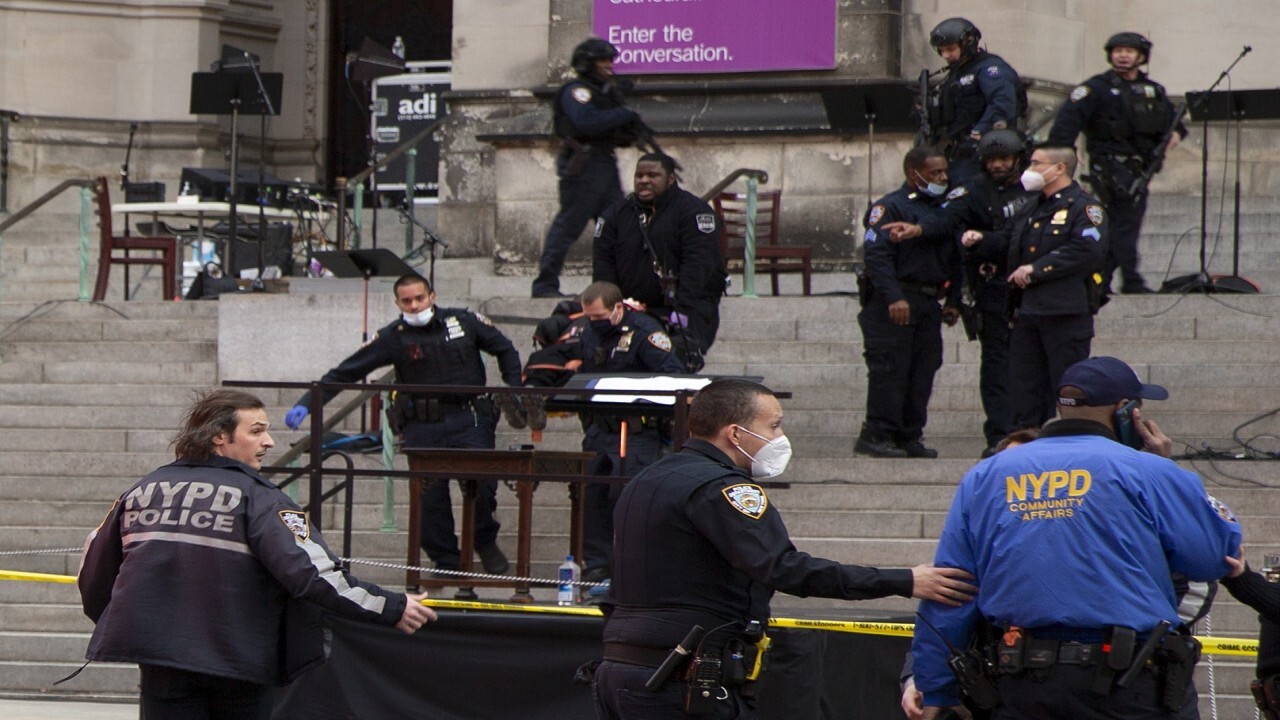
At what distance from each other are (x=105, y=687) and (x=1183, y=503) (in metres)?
6.54

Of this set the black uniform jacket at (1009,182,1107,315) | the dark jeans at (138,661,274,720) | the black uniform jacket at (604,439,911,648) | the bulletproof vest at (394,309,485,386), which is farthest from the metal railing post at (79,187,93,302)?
the black uniform jacket at (604,439,911,648)

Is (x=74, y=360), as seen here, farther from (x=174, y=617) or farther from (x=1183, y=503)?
(x=1183, y=503)

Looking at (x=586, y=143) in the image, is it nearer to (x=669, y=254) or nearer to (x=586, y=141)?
(x=586, y=141)

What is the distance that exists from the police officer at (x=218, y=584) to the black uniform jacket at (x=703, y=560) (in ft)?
2.75

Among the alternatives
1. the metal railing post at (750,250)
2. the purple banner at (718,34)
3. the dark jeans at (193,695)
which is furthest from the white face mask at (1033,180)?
the purple banner at (718,34)

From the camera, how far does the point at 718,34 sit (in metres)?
16.5

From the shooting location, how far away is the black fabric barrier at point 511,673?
859cm

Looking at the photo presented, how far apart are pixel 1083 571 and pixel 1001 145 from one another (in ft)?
19.5

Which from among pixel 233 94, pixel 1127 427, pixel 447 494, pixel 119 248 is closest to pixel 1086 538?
pixel 1127 427

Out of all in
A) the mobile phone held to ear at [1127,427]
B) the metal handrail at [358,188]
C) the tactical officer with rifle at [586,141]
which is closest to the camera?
the mobile phone held to ear at [1127,427]

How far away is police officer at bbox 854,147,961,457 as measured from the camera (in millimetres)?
11188

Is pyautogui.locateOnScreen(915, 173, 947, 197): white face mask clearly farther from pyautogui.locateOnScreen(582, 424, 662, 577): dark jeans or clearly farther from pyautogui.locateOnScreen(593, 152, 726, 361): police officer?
pyautogui.locateOnScreen(582, 424, 662, 577): dark jeans

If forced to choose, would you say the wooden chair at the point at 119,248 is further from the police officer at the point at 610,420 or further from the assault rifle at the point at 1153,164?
the assault rifle at the point at 1153,164

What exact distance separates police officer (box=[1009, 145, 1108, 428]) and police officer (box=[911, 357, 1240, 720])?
4743 mm
